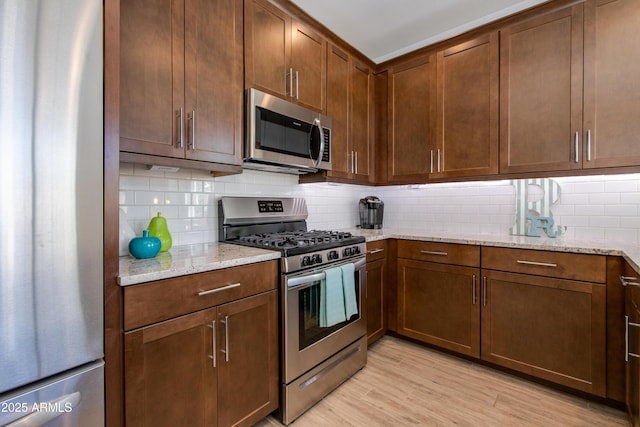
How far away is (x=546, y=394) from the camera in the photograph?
6.27ft

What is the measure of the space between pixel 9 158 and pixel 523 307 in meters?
2.69

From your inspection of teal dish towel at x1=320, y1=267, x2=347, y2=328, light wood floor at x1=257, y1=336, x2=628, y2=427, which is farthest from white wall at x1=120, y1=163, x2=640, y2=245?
light wood floor at x1=257, y1=336, x2=628, y2=427

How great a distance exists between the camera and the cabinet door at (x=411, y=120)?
8.95ft

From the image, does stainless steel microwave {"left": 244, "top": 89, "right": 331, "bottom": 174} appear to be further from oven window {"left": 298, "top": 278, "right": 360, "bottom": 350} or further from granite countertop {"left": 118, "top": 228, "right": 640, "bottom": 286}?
oven window {"left": 298, "top": 278, "right": 360, "bottom": 350}

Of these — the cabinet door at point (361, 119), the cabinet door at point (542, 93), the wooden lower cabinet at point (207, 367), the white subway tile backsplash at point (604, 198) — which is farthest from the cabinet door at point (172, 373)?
the white subway tile backsplash at point (604, 198)

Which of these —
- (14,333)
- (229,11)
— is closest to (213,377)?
(14,333)

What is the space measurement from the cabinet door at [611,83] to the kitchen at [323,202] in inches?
6.6

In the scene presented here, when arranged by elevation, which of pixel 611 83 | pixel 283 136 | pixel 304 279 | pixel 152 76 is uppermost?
pixel 611 83

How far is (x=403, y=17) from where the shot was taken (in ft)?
8.07

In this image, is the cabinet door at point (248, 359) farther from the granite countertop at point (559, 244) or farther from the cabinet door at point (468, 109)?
the cabinet door at point (468, 109)

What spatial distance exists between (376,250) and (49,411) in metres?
2.06

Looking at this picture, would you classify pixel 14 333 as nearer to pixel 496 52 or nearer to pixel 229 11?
pixel 229 11

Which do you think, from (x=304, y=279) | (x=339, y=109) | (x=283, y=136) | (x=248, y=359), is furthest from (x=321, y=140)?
(x=248, y=359)

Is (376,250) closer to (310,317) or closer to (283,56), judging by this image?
(310,317)
